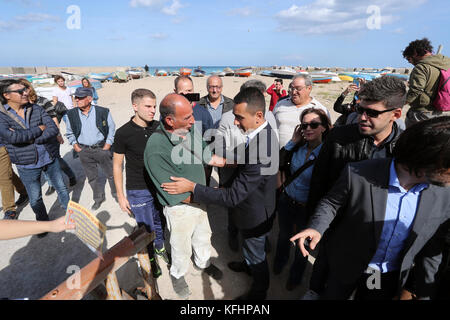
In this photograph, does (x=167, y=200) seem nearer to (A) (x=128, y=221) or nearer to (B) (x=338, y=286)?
(B) (x=338, y=286)

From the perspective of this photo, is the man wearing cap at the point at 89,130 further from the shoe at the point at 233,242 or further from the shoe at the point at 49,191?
the shoe at the point at 233,242

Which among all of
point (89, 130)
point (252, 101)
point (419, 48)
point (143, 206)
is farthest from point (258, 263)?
point (419, 48)

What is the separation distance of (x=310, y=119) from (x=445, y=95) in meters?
3.13

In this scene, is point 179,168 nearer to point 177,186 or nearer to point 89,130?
point 177,186

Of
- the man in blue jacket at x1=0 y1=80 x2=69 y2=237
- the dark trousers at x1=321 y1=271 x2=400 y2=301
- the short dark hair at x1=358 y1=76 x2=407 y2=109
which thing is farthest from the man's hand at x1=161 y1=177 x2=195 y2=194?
the man in blue jacket at x1=0 y1=80 x2=69 y2=237

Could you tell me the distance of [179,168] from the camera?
2.08 meters

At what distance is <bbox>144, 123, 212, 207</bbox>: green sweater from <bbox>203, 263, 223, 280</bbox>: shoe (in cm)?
133

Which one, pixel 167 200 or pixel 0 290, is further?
pixel 0 290

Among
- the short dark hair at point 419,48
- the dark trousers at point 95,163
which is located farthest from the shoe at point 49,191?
the short dark hair at point 419,48

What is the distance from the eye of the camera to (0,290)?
105 inches

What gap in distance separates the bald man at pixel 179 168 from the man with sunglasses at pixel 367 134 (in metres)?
1.25

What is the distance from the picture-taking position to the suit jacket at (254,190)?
1.92 meters

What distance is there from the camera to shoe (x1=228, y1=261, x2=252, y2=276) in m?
2.97
